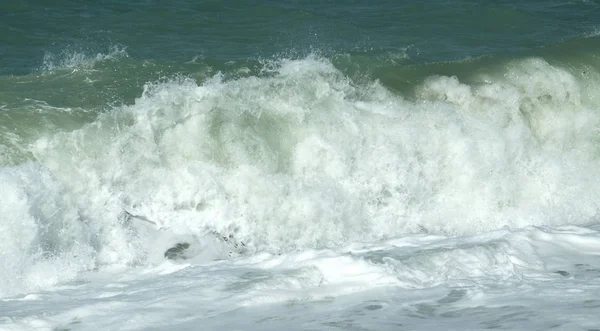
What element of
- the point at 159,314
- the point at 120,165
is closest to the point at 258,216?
the point at 120,165

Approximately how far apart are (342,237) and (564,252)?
224 cm

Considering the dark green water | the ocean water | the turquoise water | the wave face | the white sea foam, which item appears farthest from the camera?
the white sea foam

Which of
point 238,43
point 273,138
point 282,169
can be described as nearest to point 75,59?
point 238,43

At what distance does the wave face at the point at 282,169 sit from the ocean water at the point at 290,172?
21 mm

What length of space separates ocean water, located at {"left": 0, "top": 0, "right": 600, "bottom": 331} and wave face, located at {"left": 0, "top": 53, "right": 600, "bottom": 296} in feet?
0.07

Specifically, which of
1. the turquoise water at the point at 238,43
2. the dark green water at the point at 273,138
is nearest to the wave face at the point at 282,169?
the dark green water at the point at 273,138

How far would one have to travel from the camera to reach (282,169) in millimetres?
9250

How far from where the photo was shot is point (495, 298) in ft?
20.1

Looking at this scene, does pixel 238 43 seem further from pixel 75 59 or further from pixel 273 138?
pixel 273 138

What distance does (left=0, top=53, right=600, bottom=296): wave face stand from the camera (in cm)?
808

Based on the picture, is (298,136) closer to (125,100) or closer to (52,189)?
(125,100)

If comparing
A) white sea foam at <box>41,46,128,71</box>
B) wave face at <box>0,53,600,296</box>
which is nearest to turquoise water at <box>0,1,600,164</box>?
white sea foam at <box>41,46,128,71</box>

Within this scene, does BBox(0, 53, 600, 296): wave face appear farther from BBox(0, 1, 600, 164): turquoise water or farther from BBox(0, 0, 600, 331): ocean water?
BBox(0, 1, 600, 164): turquoise water

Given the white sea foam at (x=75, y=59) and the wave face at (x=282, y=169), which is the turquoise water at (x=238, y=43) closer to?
the white sea foam at (x=75, y=59)
